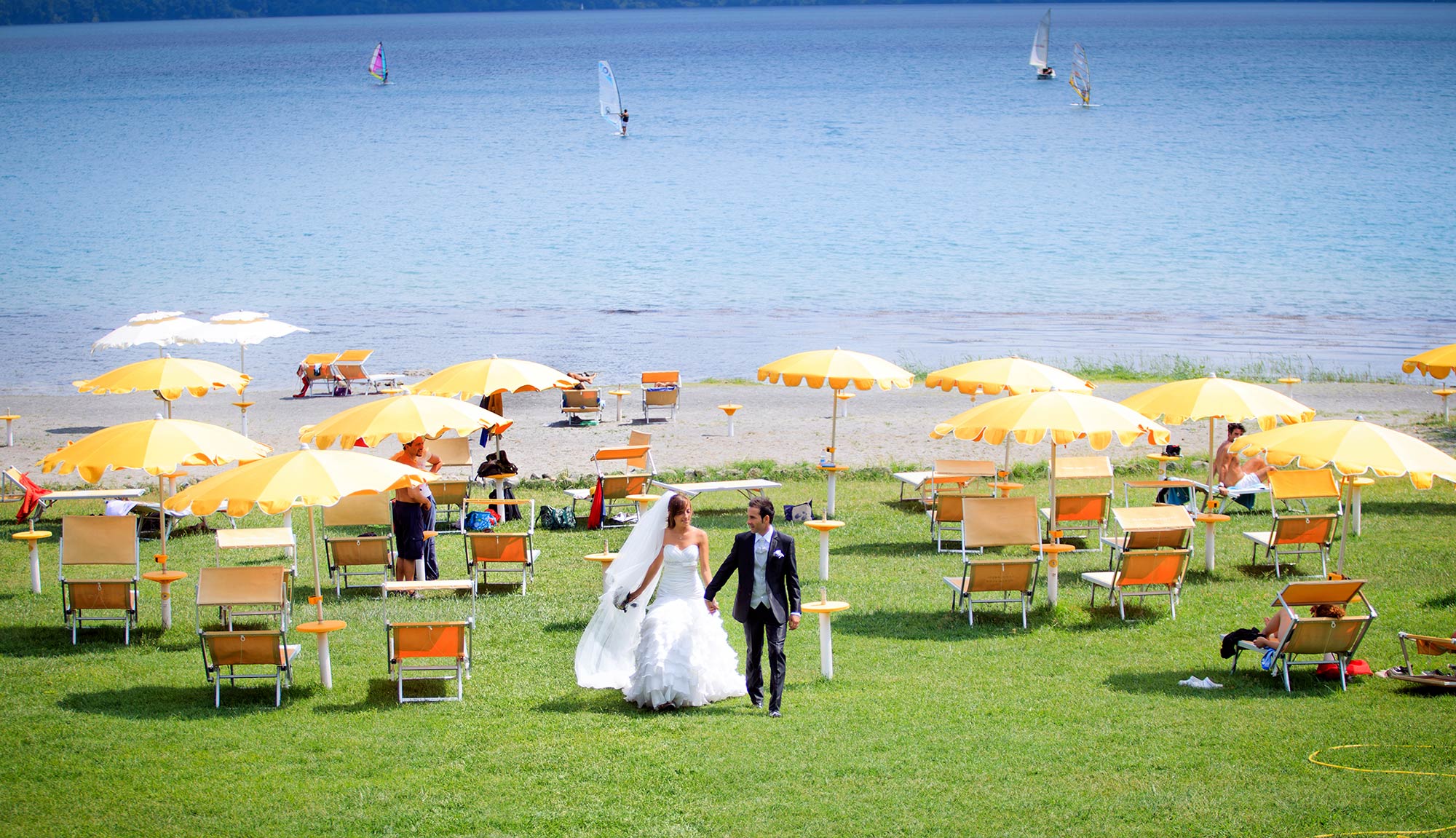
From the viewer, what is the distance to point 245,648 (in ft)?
30.5

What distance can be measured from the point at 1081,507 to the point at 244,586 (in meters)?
8.91

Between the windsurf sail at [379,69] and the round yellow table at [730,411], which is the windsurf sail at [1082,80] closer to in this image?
the windsurf sail at [379,69]

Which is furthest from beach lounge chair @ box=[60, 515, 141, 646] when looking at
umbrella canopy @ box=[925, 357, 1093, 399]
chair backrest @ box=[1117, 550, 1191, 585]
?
chair backrest @ box=[1117, 550, 1191, 585]

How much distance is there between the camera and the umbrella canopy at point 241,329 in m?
21.7

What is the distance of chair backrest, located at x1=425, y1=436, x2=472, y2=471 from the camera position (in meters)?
17.3

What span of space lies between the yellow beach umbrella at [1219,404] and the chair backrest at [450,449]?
8.67m

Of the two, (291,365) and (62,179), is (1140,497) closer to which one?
(291,365)

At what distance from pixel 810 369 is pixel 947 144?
78382 millimetres

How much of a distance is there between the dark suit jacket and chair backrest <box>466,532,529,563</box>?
3931mm

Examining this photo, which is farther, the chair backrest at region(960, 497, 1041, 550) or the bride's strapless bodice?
the chair backrest at region(960, 497, 1041, 550)

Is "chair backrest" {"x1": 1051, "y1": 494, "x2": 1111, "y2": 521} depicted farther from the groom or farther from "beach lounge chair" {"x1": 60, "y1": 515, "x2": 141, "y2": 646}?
"beach lounge chair" {"x1": 60, "y1": 515, "x2": 141, "y2": 646}

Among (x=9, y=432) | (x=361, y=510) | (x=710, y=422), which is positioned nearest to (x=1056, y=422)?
(x=361, y=510)

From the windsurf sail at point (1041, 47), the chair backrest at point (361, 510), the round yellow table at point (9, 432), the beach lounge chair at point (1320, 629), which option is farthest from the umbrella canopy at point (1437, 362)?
the windsurf sail at point (1041, 47)

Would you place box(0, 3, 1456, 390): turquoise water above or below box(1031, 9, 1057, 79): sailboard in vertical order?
below
